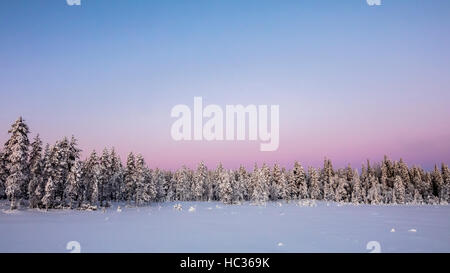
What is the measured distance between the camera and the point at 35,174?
176 ft

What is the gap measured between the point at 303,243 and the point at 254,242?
305cm

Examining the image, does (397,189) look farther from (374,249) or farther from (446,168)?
(374,249)

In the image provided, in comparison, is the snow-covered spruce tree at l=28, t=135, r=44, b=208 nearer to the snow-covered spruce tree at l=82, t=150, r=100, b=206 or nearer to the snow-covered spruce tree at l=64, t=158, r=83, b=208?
the snow-covered spruce tree at l=64, t=158, r=83, b=208

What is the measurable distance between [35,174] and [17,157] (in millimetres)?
7413

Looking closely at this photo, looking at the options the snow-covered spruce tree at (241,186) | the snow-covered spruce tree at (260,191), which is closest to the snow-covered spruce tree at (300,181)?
the snow-covered spruce tree at (260,191)

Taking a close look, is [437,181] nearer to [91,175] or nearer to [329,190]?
[329,190]

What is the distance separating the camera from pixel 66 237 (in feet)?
68.1

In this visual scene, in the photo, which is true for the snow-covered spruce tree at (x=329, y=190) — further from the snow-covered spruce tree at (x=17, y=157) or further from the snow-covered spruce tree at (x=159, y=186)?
the snow-covered spruce tree at (x=17, y=157)

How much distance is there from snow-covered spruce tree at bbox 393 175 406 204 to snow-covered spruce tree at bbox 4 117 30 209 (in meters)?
109

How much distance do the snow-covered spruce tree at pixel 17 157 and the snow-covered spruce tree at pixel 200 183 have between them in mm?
72199

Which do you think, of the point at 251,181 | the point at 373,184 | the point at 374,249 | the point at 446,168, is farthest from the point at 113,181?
the point at 446,168

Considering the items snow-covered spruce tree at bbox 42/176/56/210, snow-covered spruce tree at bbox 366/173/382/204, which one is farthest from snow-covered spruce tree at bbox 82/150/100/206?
snow-covered spruce tree at bbox 366/173/382/204

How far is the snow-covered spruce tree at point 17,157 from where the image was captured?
153 ft

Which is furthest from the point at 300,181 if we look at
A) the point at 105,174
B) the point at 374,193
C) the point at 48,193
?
the point at 48,193
